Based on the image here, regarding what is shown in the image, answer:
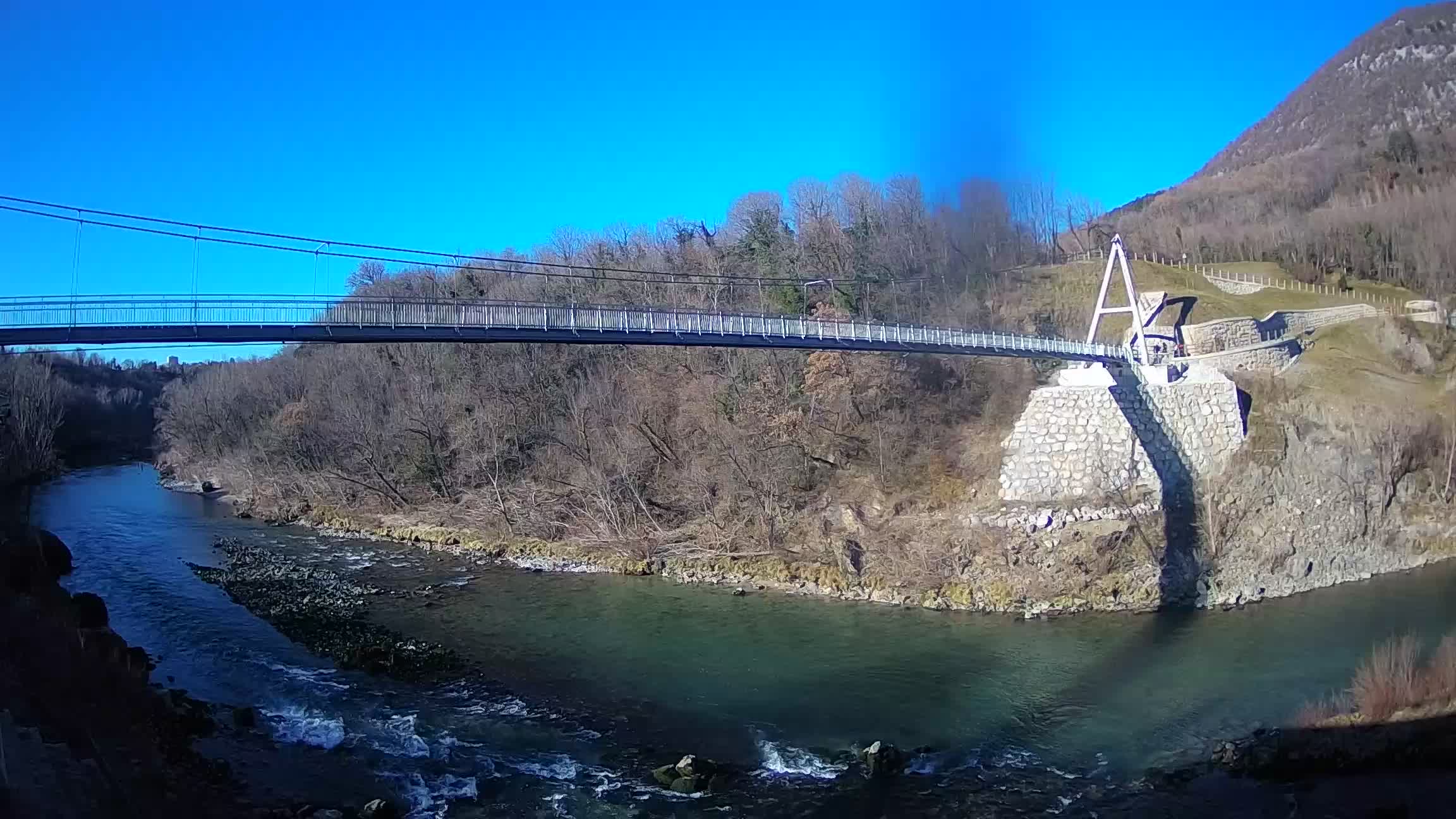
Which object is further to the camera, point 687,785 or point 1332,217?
point 1332,217

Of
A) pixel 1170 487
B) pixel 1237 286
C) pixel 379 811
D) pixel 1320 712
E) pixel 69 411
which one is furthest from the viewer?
pixel 69 411

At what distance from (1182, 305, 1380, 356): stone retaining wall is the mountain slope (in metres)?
30.7

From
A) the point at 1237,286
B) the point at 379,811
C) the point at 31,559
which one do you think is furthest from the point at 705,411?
the point at 1237,286

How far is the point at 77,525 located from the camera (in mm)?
25500

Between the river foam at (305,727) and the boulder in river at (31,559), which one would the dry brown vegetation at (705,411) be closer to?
the boulder in river at (31,559)

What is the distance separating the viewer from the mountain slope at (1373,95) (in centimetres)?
5856

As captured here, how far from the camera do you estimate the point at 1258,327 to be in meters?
26.9

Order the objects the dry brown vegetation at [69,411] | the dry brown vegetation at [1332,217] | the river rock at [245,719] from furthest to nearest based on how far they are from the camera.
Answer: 1. the dry brown vegetation at [1332,217]
2. the dry brown vegetation at [69,411]
3. the river rock at [245,719]

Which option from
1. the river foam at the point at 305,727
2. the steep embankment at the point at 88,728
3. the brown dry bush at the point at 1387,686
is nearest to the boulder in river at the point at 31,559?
the steep embankment at the point at 88,728

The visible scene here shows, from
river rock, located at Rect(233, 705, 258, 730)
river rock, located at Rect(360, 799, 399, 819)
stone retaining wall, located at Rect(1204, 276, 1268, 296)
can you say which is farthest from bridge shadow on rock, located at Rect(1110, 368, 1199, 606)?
stone retaining wall, located at Rect(1204, 276, 1268, 296)

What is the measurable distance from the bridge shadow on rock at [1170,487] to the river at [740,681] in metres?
1.21

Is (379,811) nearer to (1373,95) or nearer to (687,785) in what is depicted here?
(687,785)

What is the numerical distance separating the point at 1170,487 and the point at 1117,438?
5.56 feet

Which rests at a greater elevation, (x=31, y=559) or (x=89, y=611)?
Answer: (x=31, y=559)
